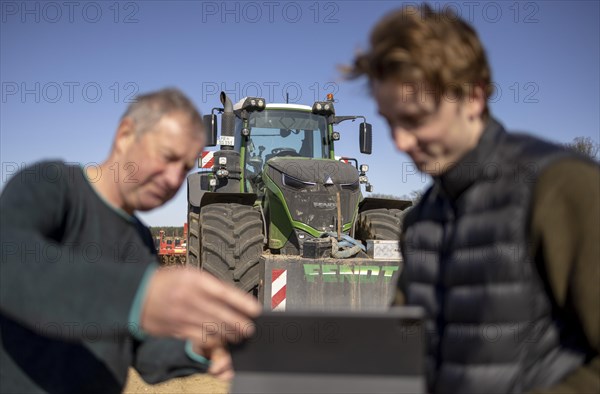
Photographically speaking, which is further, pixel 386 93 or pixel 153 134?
pixel 153 134

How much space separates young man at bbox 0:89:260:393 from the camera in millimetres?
873

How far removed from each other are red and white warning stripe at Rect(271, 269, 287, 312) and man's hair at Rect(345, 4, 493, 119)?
4084 mm

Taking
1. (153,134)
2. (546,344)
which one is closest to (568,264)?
(546,344)

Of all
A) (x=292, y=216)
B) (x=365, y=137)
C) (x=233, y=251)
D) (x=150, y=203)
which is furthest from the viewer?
(x=365, y=137)

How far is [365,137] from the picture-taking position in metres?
7.04

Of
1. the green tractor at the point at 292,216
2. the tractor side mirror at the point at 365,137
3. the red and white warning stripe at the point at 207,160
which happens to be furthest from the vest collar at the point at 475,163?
the red and white warning stripe at the point at 207,160

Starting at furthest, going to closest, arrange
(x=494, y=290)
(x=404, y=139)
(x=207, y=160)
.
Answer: (x=207, y=160)
(x=404, y=139)
(x=494, y=290)

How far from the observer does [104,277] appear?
0.89 metres

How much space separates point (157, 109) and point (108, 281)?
69cm

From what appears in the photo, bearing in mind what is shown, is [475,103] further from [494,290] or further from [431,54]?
[494,290]

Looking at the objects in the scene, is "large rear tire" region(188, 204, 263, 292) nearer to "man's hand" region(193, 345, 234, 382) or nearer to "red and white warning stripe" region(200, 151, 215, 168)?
"red and white warning stripe" region(200, 151, 215, 168)

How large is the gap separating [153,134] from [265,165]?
204 inches

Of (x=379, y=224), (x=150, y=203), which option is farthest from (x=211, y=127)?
(x=150, y=203)

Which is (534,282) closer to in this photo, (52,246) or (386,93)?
(386,93)
